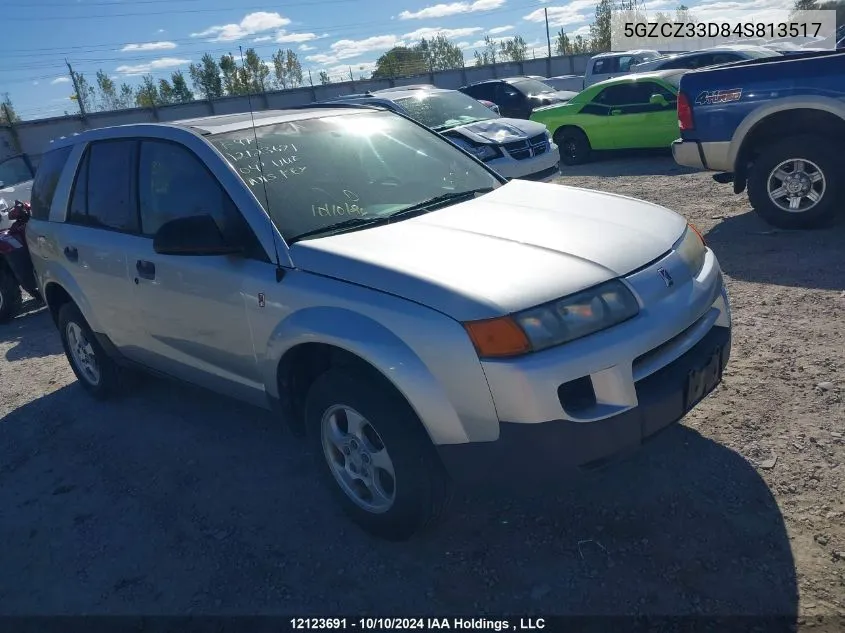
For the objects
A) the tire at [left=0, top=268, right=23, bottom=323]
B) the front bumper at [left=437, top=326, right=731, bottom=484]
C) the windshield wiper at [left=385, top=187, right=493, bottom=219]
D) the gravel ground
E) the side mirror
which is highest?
the side mirror

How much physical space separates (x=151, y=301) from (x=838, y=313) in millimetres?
4366

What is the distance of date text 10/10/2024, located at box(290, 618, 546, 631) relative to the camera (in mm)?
2531

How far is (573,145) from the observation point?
12.7 metres

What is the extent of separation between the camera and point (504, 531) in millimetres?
3029

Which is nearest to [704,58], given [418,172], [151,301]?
[418,172]

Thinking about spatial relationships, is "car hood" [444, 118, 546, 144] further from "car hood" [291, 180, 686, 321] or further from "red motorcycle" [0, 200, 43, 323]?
"car hood" [291, 180, 686, 321]

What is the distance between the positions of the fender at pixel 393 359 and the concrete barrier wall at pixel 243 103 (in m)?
20.2

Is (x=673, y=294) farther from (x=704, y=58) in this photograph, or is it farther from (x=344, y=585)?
(x=704, y=58)

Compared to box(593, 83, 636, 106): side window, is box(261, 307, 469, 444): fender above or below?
below

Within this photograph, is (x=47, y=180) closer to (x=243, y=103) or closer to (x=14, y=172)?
(x=14, y=172)

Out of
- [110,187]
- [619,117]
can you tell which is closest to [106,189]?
[110,187]

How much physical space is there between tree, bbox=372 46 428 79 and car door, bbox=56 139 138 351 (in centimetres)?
6233

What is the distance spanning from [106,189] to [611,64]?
708 inches

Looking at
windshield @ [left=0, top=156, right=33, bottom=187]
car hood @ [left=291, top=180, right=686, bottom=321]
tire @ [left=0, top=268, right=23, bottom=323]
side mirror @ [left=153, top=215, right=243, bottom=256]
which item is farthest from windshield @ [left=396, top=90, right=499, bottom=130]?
windshield @ [left=0, top=156, right=33, bottom=187]
